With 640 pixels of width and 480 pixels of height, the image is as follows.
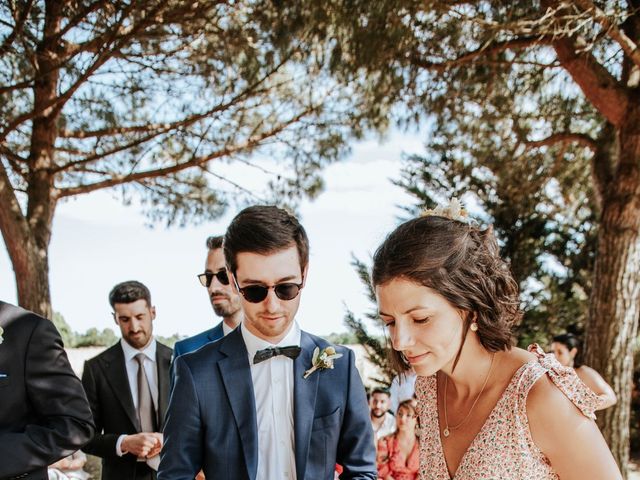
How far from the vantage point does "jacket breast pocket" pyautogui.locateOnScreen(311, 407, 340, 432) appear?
206 cm

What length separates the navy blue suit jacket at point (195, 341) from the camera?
10.1ft

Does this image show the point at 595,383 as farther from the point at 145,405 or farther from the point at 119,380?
the point at 119,380

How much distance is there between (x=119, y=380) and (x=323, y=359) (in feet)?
6.86

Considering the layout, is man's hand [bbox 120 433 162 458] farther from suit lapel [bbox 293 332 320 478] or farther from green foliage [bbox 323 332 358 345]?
green foliage [bbox 323 332 358 345]

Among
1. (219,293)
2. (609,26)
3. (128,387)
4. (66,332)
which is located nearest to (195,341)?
(219,293)

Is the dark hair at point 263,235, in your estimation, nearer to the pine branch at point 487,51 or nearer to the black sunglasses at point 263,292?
the black sunglasses at point 263,292

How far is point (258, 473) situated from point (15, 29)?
207 inches

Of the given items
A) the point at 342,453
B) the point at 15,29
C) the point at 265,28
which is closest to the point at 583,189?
the point at 265,28

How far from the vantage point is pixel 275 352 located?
6.93 ft

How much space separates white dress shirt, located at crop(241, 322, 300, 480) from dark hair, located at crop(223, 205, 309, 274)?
27cm

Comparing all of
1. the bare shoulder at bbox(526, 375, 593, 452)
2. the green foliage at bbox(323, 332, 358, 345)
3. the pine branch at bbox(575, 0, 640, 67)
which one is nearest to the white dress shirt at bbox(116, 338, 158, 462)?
the bare shoulder at bbox(526, 375, 593, 452)

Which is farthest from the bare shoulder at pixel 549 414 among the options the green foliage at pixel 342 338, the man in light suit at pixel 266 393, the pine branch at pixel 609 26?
the green foliage at pixel 342 338

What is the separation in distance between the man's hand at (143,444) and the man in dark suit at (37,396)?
82 centimetres

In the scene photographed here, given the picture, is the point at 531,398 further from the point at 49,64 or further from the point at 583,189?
the point at 583,189
